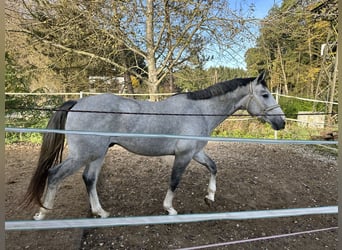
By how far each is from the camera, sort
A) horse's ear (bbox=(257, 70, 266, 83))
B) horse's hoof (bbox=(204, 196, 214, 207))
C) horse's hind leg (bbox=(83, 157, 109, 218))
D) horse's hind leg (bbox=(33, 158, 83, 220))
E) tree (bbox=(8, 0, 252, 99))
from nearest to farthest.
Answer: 1. horse's hind leg (bbox=(33, 158, 83, 220))
2. horse's hind leg (bbox=(83, 157, 109, 218))
3. horse's ear (bbox=(257, 70, 266, 83))
4. horse's hoof (bbox=(204, 196, 214, 207))
5. tree (bbox=(8, 0, 252, 99))

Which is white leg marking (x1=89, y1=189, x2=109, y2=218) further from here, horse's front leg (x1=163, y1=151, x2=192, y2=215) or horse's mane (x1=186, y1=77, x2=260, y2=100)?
horse's mane (x1=186, y1=77, x2=260, y2=100)

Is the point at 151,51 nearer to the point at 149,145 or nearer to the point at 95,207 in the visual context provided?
the point at 149,145

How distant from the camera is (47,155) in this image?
1735mm

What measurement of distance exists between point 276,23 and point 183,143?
3.61 metres

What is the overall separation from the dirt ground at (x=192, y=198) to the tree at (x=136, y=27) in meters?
1.93

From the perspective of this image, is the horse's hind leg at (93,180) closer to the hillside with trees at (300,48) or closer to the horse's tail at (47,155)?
the horse's tail at (47,155)

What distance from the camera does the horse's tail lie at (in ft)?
5.50

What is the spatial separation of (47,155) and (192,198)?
4.03 ft

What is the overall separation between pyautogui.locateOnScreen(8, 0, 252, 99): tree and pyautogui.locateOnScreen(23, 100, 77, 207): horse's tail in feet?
9.46

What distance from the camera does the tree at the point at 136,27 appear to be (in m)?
4.24

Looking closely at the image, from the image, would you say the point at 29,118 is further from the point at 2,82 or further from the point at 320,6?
the point at 320,6

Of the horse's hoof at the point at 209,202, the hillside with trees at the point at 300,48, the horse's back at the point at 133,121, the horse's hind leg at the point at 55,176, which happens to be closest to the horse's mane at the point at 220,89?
the horse's back at the point at 133,121

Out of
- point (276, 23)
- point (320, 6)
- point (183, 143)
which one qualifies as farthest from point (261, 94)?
point (320, 6)

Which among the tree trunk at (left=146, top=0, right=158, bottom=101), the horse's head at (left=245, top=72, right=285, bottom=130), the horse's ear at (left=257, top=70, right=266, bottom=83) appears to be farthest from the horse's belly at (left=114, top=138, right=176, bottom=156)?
the tree trunk at (left=146, top=0, right=158, bottom=101)
